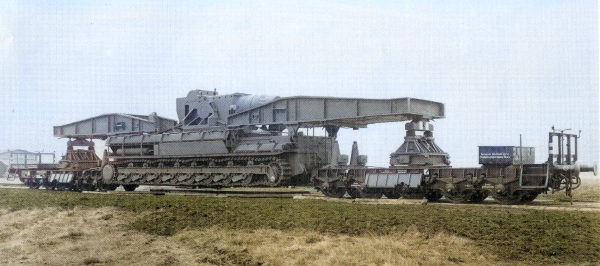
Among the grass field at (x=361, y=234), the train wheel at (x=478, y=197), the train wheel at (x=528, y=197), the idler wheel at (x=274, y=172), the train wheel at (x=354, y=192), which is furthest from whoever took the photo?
the idler wheel at (x=274, y=172)

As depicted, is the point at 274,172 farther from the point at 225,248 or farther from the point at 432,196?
the point at 225,248

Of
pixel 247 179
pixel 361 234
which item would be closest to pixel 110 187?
pixel 247 179

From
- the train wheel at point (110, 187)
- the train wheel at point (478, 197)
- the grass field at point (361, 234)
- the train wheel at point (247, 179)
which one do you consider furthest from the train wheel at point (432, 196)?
the train wheel at point (110, 187)

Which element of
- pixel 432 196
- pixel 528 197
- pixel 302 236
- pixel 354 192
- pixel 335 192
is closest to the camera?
pixel 302 236

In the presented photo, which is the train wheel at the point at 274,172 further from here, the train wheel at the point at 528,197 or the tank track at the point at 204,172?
the train wheel at the point at 528,197

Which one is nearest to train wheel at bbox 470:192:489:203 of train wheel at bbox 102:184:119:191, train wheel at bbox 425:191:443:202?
train wheel at bbox 425:191:443:202
